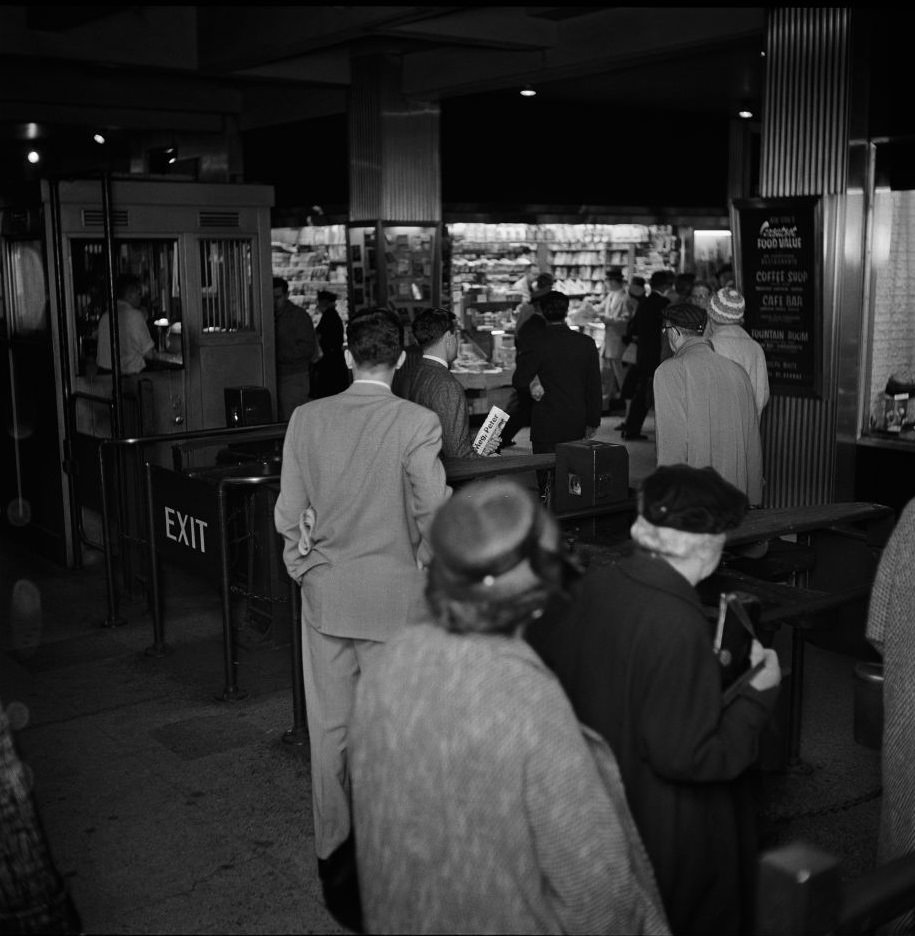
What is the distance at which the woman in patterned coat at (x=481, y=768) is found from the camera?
1.87 m

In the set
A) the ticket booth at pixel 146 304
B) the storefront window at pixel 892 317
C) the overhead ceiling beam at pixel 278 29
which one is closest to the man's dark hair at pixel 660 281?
the overhead ceiling beam at pixel 278 29

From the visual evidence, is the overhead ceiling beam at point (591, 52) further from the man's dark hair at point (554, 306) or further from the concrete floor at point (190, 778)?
the concrete floor at point (190, 778)

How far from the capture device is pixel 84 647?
621 cm

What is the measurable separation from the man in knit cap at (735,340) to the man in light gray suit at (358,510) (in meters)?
2.90

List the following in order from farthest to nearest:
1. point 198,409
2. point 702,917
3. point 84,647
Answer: point 198,409
point 84,647
point 702,917

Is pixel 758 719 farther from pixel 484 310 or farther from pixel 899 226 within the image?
pixel 484 310

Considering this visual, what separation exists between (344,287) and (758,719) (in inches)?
516

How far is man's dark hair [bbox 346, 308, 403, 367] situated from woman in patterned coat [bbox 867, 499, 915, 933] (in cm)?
153

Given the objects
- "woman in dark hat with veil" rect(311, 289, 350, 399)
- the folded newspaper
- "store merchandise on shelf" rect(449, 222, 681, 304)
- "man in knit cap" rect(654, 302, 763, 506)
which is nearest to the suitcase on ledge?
"man in knit cap" rect(654, 302, 763, 506)

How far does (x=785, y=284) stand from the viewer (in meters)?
7.22

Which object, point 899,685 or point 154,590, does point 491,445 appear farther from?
point 899,685

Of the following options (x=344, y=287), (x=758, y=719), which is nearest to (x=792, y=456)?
(x=758, y=719)

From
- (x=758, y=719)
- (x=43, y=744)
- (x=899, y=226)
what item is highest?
(x=899, y=226)

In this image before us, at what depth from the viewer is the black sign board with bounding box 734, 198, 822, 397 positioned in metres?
7.07
